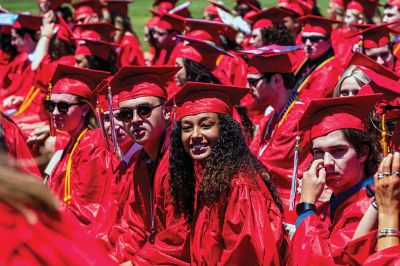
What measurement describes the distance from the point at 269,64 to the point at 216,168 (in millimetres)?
2592

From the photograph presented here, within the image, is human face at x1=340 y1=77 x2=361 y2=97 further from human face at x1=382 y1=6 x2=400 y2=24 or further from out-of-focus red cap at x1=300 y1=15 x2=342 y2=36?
human face at x1=382 y1=6 x2=400 y2=24

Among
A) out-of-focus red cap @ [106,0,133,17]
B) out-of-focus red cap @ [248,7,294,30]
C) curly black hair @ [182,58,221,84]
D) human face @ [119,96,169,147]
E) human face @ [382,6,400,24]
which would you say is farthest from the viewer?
out-of-focus red cap @ [106,0,133,17]

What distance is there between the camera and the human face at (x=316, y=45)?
8648 millimetres

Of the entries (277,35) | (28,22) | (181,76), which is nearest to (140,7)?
(28,22)

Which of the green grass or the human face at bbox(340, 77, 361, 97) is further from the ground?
the human face at bbox(340, 77, 361, 97)

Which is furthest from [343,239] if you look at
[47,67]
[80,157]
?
[47,67]

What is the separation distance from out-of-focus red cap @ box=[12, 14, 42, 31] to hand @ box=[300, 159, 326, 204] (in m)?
7.24

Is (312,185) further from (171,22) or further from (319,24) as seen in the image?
(171,22)

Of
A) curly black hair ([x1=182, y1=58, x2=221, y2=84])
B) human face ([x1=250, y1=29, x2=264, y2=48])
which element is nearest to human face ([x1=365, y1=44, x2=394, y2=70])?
curly black hair ([x1=182, y1=58, x2=221, y2=84])

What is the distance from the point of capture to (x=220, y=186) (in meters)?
4.27

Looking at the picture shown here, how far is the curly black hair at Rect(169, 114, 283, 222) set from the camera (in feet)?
14.2

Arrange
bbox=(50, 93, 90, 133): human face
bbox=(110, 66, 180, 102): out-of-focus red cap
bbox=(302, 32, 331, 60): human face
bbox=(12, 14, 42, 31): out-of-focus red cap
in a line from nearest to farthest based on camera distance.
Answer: bbox=(110, 66, 180, 102): out-of-focus red cap
bbox=(50, 93, 90, 133): human face
bbox=(302, 32, 331, 60): human face
bbox=(12, 14, 42, 31): out-of-focus red cap

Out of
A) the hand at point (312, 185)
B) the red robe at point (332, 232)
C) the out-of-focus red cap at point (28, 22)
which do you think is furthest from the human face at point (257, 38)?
the hand at point (312, 185)

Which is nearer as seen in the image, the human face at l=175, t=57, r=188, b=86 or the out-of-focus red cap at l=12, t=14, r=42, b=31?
the human face at l=175, t=57, r=188, b=86
